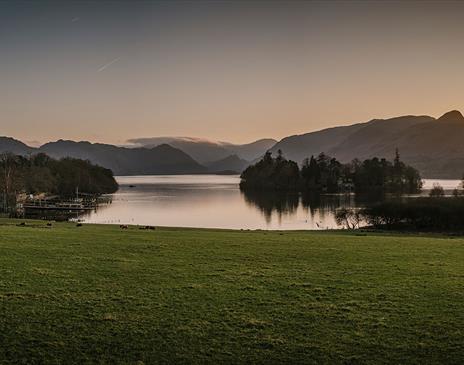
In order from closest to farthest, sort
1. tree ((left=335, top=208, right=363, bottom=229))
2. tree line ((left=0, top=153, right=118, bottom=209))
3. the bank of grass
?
the bank of grass
tree ((left=335, top=208, right=363, bottom=229))
tree line ((left=0, top=153, right=118, bottom=209))

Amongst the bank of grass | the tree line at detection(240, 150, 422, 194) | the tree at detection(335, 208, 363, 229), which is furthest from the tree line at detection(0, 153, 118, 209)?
the bank of grass

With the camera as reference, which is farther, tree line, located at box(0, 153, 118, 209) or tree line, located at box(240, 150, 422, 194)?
tree line, located at box(240, 150, 422, 194)

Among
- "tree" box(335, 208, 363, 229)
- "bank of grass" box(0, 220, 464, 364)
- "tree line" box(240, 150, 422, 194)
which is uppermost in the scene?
"tree line" box(240, 150, 422, 194)

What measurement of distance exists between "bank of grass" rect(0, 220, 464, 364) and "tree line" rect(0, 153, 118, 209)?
9586 cm

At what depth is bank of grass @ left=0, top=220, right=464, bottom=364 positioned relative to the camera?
8.64 m

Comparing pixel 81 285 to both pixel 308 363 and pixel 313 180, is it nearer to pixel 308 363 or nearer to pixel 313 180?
pixel 308 363

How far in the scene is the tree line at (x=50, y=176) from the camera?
127 metres

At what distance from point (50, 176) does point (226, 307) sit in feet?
495

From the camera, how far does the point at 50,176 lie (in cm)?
14875

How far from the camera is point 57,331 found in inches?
370

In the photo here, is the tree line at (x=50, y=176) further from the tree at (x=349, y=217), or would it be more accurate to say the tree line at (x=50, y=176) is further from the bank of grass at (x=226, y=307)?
the bank of grass at (x=226, y=307)

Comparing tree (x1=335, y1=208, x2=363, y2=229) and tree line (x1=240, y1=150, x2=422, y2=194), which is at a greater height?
tree line (x1=240, y1=150, x2=422, y2=194)

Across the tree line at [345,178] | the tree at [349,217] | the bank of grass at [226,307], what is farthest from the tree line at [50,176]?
the bank of grass at [226,307]

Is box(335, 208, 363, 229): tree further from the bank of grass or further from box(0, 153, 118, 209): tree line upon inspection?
box(0, 153, 118, 209): tree line
